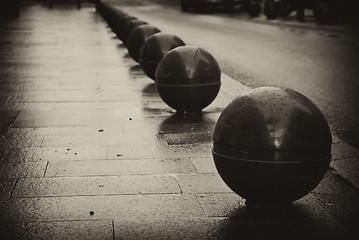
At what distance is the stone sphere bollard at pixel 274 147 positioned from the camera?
15.8 ft

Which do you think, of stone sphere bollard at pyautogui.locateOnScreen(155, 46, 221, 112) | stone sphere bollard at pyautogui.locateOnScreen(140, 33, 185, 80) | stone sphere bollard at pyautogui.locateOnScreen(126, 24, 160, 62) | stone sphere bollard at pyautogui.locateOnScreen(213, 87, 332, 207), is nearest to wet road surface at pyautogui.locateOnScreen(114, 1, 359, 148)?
stone sphere bollard at pyautogui.locateOnScreen(155, 46, 221, 112)

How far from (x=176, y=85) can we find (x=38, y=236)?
4364mm

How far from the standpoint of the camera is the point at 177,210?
5133 mm

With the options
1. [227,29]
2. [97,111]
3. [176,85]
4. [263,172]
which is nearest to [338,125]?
[176,85]

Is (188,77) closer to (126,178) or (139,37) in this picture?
(126,178)

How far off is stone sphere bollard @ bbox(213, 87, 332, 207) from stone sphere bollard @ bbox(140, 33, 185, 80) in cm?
631

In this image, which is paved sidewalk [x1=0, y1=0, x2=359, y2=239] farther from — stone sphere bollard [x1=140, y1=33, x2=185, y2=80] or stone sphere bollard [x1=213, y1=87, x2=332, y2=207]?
stone sphere bollard [x1=140, y1=33, x2=185, y2=80]

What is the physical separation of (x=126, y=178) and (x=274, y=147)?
1.70 metres

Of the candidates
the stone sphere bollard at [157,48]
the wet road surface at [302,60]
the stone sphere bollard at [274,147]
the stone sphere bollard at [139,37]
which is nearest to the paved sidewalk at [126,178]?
the stone sphere bollard at [274,147]

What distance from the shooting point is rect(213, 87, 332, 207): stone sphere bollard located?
15.8 feet

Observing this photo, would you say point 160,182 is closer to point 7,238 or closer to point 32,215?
point 32,215

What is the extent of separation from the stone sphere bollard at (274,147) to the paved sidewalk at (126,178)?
24cm

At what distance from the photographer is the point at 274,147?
15.8 feet

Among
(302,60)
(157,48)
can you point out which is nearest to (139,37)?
(157,48)
